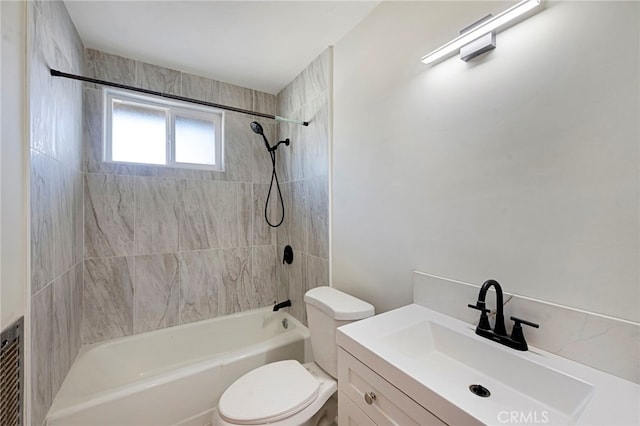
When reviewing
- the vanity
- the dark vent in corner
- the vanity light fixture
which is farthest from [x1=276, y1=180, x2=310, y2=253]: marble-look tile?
the dark vent in corner

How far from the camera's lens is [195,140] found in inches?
91.1

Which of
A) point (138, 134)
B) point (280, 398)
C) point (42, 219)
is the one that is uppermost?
point (138, 134)

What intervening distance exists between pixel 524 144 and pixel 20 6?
194cm

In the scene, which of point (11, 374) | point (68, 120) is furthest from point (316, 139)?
point (11, 374)

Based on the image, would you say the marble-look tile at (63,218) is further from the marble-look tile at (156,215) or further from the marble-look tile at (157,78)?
the marble-look tile at (157,78)

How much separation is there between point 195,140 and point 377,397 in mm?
2330

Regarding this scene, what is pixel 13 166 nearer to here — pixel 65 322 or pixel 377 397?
pixel 65 322

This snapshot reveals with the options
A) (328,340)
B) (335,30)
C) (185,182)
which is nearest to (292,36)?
(335,30)

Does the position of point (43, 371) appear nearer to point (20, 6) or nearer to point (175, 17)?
point (20, 6)

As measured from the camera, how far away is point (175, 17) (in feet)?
5.10

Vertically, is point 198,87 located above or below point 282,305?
above

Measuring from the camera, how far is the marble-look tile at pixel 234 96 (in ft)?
7.61

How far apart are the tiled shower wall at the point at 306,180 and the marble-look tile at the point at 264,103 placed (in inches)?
2.8

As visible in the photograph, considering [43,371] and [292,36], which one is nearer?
[43,371]
